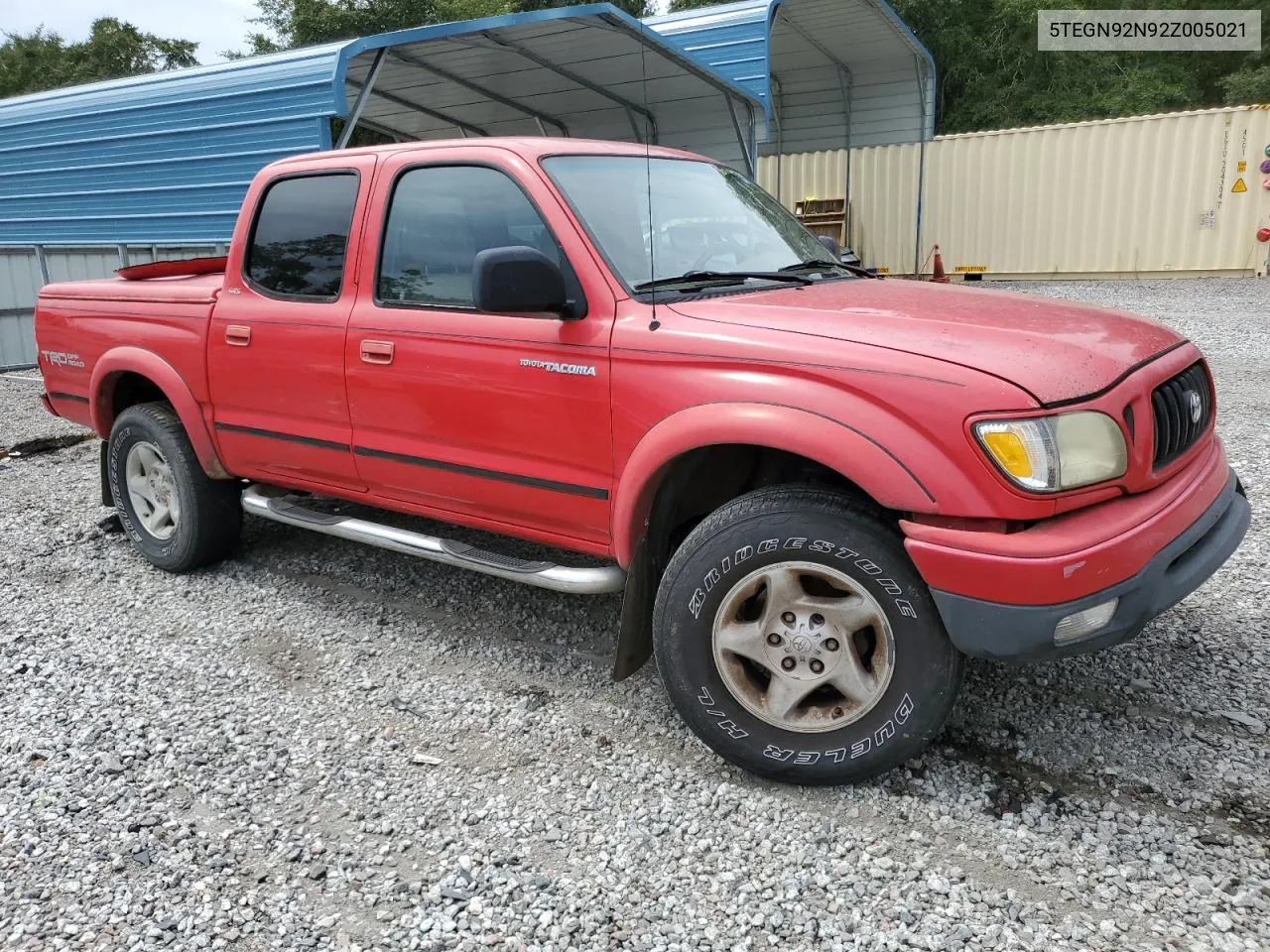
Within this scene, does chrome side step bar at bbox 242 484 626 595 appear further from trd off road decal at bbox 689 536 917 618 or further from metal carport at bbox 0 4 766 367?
metal carport at bbox 0 4 766 367

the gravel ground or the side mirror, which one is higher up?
the side mirror

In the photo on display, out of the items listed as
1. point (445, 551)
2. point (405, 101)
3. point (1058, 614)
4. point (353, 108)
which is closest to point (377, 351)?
point (445, 551)

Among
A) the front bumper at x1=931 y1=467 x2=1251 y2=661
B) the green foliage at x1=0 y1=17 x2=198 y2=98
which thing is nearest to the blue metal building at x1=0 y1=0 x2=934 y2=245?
the front bumper at x1=931 y1=467 x2=1251 y2=661

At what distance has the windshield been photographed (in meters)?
3.29

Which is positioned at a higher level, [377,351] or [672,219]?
[672,219]

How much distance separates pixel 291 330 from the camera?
3.97 m

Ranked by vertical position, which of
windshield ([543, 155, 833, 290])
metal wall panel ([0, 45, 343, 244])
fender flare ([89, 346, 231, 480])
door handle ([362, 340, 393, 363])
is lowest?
fender flare ([89, 346, 231, 480])

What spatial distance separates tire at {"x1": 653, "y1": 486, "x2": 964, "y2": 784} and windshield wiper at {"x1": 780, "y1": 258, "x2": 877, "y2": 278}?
1138mm

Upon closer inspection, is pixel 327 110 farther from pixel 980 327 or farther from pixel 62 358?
pixel 980 327

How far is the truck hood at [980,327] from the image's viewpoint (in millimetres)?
2510

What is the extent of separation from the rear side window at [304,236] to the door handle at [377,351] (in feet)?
1.16

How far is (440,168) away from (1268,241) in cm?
1595

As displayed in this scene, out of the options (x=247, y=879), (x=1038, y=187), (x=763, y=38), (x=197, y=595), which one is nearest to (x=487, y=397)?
(x=247, y=879)

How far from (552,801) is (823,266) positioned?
225cm
